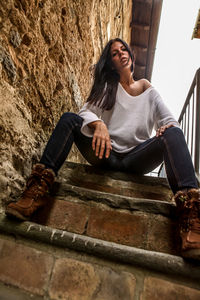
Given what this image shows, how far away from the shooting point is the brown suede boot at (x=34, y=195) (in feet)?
2.37

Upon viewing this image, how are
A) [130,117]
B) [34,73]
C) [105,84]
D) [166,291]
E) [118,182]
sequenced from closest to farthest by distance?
[166,291], [34,73], [118,182], [130,117], [105,84]

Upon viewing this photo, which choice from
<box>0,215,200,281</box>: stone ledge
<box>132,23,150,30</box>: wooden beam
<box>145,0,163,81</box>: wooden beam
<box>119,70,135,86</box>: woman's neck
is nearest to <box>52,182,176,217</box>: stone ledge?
<box>0,215,200,281</box>: stone ledge

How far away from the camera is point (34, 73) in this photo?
3.51 feet

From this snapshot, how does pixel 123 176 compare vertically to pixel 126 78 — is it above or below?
below

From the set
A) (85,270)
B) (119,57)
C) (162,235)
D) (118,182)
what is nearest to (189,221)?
(162,235)

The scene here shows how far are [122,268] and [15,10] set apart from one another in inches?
43.5

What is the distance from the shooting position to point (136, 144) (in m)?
1.22

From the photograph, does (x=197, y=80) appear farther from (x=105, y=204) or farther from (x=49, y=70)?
(x=105, y=204)

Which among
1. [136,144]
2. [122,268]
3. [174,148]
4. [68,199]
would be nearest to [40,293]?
[122,268]

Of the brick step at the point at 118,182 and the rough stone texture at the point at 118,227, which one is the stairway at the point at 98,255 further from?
the brick step at the point at 118,182

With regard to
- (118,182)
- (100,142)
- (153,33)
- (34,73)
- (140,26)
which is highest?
(140,26)

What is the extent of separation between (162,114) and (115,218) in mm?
712

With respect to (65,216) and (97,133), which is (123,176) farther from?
(65,216)

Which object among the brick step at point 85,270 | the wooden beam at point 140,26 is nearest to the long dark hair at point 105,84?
the brick step at point 85,270
